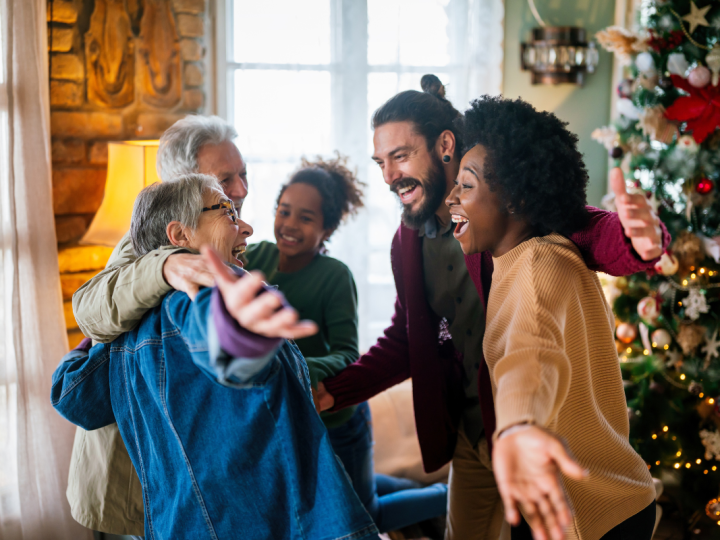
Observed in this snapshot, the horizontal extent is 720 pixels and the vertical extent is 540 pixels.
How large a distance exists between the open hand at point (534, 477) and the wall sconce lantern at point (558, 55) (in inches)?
107

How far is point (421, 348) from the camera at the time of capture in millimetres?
1723

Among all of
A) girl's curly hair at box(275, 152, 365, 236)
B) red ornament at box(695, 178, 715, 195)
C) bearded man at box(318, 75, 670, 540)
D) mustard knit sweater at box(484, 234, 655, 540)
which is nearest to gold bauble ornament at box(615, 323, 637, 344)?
red ornament at box(695, 178, 715, 195)

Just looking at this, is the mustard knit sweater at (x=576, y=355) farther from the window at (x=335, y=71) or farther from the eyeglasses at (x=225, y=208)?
the window at (x=335, y=71)

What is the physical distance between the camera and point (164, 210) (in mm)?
1120

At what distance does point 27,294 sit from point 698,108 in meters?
2.64

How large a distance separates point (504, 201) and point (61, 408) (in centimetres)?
99

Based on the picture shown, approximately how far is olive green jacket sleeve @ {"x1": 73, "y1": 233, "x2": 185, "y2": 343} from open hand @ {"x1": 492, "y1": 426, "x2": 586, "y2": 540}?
1.95 feet

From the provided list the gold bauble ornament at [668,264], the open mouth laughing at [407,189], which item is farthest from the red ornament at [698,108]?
the open mouth laughing at [407,189]

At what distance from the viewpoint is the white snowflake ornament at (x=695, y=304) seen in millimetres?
2338

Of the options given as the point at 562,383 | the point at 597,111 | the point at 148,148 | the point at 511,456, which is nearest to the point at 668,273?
the point at 597,111

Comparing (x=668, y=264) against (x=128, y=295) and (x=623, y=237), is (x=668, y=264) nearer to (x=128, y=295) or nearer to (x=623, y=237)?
(x=623, y=237)

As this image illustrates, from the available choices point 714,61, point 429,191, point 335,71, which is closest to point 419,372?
point 429,191

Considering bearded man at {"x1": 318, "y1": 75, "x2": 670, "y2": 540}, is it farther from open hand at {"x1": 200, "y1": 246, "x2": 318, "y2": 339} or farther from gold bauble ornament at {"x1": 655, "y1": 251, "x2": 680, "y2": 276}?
gold bauble ornament at {"x1": 655, "y1": 251, "x2": 680, "y2": 276}

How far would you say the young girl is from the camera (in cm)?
183
